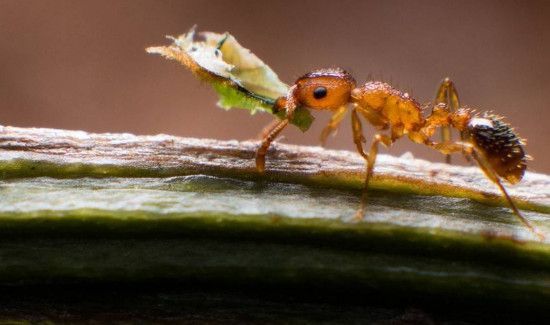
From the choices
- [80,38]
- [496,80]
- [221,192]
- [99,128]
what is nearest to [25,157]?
[221,192]

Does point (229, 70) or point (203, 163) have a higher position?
point (229, 70)

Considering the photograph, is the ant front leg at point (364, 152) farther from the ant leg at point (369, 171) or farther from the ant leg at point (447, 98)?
the ant leg at point (447, 98)

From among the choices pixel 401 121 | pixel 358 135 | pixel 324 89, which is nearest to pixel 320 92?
pixel 324 89

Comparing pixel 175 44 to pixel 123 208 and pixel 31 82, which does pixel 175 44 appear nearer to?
pixel 123 208

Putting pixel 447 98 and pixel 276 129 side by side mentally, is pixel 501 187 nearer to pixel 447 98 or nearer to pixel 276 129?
pixel 276 129

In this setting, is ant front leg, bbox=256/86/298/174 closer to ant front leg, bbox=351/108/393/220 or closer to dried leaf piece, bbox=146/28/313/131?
dried leaf piece, bbox=146/28/313/131

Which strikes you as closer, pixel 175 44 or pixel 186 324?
pixel 186 324
